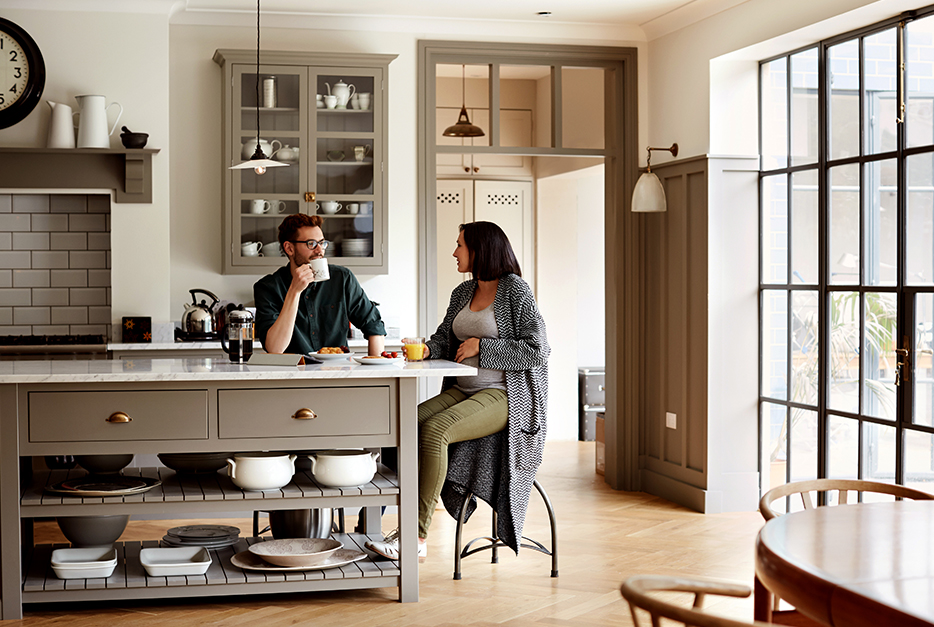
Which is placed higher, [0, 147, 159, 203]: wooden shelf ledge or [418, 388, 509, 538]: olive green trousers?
[0, 147, 159, 203]: wooden shelf ledge

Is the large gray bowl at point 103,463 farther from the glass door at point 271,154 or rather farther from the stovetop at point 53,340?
the glass door at point 271,154

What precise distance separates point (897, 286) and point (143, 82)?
13.7 ft

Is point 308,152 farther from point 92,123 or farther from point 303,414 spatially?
point 303,414

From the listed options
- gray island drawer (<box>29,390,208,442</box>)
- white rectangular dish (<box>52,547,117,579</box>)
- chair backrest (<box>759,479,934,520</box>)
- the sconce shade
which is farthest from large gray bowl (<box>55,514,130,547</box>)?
the sconce shade

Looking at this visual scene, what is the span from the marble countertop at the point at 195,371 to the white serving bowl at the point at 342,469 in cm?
32

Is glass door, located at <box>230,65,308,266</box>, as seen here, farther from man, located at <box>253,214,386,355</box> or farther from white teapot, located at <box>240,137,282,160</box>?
man, located at <box>253,214,386,355</box>

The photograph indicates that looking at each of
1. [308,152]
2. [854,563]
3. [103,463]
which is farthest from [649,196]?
[854,563]

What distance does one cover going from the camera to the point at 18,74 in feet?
16.8

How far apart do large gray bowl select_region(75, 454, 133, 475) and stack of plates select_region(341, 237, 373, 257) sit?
2175mm

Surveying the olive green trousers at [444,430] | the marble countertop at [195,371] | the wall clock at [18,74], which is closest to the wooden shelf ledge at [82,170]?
the wall clock at [18,74]

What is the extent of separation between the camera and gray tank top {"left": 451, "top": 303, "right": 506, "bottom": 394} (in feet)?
13.0

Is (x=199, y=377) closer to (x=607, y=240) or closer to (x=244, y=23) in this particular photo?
(x=244, y=23)

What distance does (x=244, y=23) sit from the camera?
17.9 ft

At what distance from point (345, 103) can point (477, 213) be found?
2.60 metres
